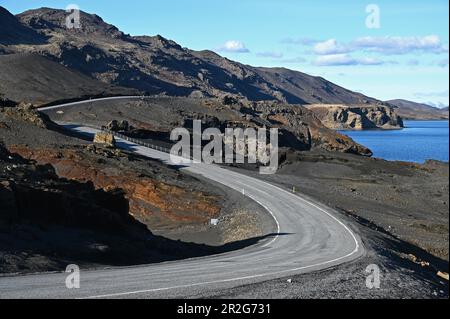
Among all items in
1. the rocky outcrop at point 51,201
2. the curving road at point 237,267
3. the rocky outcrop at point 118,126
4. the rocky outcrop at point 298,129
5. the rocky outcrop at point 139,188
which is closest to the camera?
the curving road at point 237,267

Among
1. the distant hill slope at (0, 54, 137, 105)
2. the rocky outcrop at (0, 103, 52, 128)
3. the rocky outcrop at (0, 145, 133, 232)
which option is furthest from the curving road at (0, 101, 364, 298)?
the distant hill slope at (0, 54, 137, 105)

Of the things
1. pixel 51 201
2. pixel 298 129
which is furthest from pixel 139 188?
pixel 298 129

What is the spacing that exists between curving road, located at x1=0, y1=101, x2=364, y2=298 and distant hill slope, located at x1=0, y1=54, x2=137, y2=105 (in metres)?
54.0

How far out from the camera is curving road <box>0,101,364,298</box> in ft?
50.1

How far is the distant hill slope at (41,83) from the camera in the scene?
3328 inches

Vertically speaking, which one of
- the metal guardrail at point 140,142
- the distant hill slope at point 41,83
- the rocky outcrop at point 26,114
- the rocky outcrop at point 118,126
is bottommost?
the metal guardrail at point 140,142

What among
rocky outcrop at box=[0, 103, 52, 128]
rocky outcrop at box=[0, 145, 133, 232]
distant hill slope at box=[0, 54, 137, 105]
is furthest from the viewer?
distant hill slope at box=[0, 54, 137, 105]

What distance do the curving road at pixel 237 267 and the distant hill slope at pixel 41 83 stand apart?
5400 centimetres

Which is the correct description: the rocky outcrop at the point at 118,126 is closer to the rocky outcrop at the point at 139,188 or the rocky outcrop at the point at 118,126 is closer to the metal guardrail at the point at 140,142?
the metal guardrail at the point at 140,142

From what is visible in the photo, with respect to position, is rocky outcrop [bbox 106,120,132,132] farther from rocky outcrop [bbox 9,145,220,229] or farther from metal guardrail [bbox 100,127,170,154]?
rocky outcrop [bbox 9,145,220,229]

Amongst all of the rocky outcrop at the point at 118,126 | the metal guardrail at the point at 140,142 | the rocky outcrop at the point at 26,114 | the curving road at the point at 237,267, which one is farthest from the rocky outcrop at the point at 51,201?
→ the rocky outcrop at the point at 118,126

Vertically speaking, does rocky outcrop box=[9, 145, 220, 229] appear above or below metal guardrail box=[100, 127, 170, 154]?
below

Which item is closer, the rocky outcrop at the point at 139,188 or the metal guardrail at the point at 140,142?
the rocky outcrop at the point at 139,188
